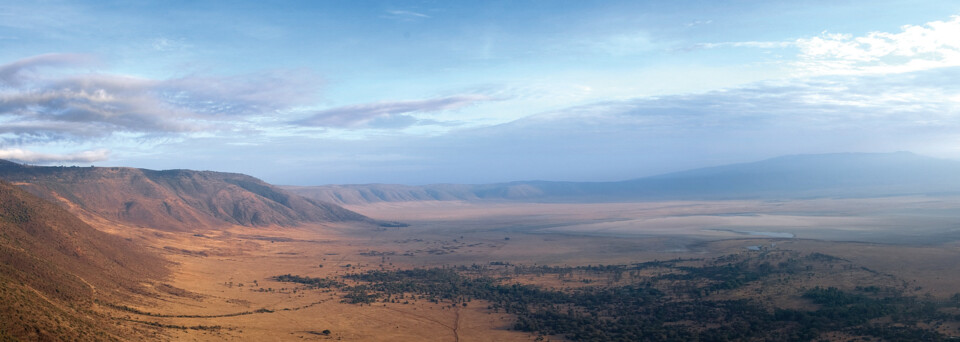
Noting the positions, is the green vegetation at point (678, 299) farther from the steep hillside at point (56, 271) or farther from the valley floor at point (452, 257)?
the steep hillside at point (56, 271)

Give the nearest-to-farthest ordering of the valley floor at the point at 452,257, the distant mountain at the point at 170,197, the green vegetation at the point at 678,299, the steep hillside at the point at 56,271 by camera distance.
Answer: the steep hillside at the point at 56,271
the green vegetation at the point at 678,299
the valley floor at the point at 452,257
the distant mountain at the point at 170,197

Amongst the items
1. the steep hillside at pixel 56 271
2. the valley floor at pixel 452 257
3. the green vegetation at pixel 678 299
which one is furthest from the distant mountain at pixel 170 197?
the green vegetation at pixel 678 299

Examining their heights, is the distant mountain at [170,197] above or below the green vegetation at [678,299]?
above

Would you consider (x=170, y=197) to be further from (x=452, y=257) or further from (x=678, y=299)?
(x=678, y=299)

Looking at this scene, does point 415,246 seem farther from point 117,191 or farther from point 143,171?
point 143,171

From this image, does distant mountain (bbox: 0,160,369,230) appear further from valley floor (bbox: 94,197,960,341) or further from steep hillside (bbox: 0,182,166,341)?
steep hillside (bbox: 0,182,166,341)

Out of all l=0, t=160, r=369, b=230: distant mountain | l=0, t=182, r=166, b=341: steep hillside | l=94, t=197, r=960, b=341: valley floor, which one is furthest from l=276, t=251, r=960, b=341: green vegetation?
l=0, t=160, r=369, b=230: distant mountain

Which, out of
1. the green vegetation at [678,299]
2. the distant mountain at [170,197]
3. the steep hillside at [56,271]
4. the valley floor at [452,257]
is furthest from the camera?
the distant mountain at [170,197]
